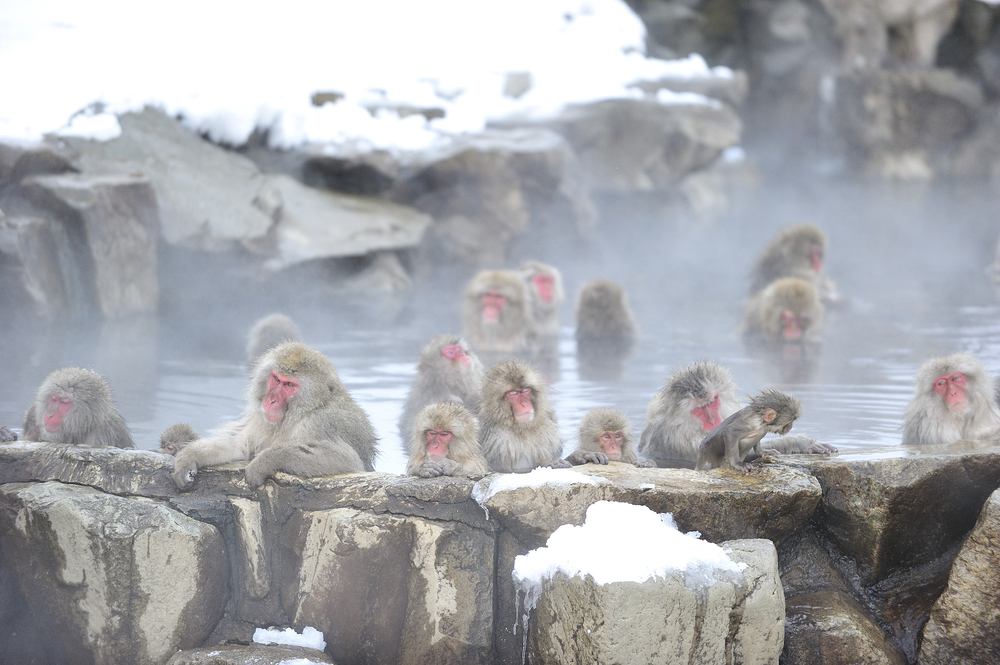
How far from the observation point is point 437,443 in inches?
148

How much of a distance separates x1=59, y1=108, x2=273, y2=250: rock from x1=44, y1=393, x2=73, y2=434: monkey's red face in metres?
Result: 5.46

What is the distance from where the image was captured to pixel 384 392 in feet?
20.7

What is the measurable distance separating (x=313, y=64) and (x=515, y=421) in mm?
9551

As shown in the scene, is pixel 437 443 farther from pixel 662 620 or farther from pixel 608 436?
pixel 662 620

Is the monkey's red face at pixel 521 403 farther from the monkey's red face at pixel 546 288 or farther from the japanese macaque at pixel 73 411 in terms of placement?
the monkey's red face at pixel 546 288

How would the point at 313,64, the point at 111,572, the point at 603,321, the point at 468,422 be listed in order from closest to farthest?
the point at 111,572 → the point at 468,422 → the point at 603,321 → the point at 313,64

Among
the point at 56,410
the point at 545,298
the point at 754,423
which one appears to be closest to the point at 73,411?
the point at 56,410

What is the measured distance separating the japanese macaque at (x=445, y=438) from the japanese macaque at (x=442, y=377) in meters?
1.12

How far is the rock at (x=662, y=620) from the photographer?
2793 mm

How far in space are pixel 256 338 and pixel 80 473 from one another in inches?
105

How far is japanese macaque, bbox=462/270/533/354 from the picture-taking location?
7.79 m

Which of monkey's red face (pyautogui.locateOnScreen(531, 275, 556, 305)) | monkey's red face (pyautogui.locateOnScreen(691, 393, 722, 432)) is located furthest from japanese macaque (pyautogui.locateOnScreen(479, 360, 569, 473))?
monkey's red face (pyautogui.locateOnScreen(531, 275, 556, 305))

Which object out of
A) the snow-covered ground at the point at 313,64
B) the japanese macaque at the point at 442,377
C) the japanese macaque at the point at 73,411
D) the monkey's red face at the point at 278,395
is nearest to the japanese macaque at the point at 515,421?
the japanese macaque at the point at 442,377

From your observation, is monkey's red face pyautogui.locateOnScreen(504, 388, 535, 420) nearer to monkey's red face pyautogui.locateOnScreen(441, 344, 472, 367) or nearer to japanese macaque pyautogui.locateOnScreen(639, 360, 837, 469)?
japanese macaque pyautogui.locateOnScreen(639, 360, 837, 469)
